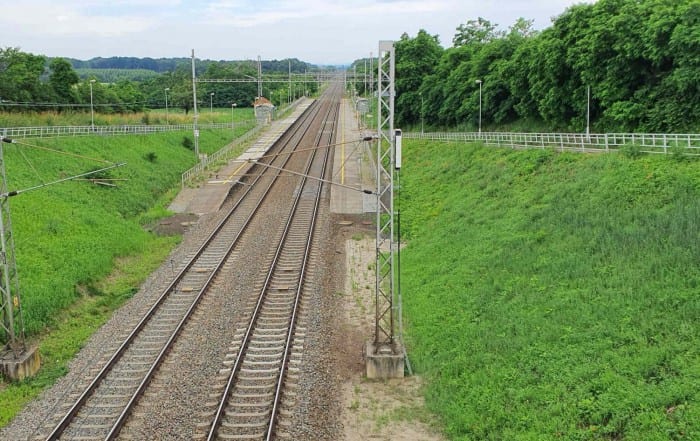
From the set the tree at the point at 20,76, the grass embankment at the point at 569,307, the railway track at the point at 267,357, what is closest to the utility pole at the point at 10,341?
the railway track at the point at 267,357

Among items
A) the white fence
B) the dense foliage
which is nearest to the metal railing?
the white fence

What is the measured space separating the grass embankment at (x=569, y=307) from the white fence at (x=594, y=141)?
0.87m

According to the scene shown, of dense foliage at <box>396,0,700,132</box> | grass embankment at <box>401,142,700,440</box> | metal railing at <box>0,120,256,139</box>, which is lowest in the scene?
grass embankment at <box>401,142,700,440</box>

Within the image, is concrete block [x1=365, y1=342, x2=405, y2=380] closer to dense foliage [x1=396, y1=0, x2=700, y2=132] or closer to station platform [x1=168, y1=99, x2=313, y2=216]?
station platform [x1=168, y1=99, x2=313, y2=216]

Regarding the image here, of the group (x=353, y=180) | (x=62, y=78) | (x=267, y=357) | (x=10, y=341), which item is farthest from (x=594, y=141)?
(x=62, y=78)

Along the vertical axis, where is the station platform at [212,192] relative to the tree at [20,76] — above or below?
below

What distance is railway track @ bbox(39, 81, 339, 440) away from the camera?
518 inches

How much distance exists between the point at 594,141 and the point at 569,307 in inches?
742

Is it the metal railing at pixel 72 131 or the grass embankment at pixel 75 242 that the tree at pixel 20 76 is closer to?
the metal railing at pixel 72 131

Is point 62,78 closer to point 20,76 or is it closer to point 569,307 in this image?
point 20,76

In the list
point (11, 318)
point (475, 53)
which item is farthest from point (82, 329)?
point (475, 53)

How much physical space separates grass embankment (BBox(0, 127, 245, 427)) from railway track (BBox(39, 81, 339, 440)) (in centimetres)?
143

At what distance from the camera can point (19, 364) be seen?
1522 centimetres

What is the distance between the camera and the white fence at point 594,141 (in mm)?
22022
